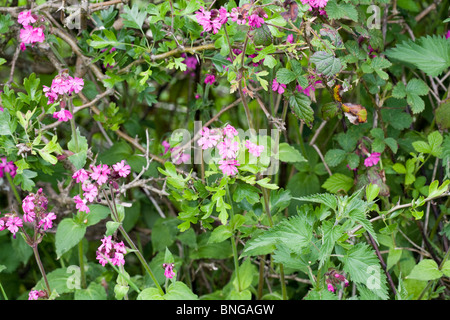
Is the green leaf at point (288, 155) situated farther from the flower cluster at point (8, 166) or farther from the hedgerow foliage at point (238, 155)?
the flower cluster at point (8, 166)

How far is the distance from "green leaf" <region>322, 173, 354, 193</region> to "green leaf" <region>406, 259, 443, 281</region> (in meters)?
0.32

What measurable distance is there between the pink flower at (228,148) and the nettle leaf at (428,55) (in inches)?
25.0

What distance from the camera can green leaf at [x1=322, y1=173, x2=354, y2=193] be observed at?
4.86ft

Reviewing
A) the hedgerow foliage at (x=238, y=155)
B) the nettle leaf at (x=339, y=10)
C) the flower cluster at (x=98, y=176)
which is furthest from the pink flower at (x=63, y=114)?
the nettle leaf at (x=339, y=10)

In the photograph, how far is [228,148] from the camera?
1092 mm

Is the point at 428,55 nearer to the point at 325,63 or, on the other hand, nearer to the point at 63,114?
the point at 325,63

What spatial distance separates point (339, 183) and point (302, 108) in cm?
40

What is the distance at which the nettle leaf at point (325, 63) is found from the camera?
1.10 meters

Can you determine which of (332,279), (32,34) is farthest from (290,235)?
(32,34)

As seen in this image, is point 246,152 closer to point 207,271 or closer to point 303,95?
point 303,95

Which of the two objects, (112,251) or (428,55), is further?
(428,55)

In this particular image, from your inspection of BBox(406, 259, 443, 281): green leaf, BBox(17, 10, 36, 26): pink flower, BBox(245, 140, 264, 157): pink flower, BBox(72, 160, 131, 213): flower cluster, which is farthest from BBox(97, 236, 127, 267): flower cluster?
BBox(406, 259, 443, 281): green leaf
